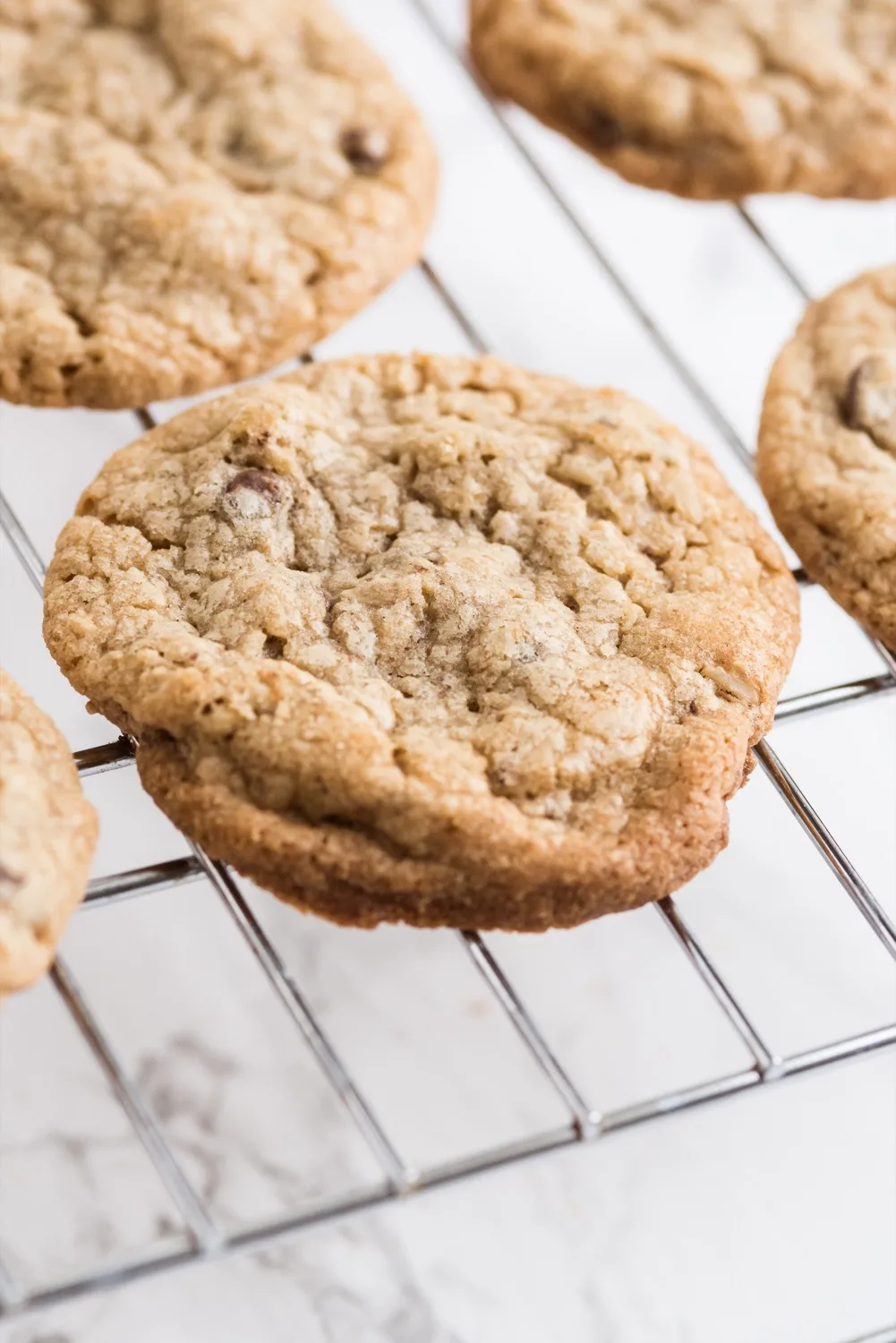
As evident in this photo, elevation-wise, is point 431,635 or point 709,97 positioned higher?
point 709,97

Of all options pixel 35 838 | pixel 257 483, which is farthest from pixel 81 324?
pixel 35 838

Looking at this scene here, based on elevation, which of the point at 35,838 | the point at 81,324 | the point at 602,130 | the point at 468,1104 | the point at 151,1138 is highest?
the point at 602,130

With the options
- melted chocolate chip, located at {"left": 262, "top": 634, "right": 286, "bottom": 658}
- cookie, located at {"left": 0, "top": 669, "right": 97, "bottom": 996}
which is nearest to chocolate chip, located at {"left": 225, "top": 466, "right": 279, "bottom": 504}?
melted chocolate chip, located at {"left": 262, "top": 634, "right": 286, "bottom": 658}

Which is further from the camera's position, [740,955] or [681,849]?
[740,955]

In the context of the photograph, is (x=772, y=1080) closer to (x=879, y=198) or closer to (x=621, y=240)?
(x=879, y=198)

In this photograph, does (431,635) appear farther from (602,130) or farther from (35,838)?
(602,130)

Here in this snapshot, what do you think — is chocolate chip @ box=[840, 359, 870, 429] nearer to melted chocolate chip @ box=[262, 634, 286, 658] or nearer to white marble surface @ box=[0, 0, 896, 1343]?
white marble surface @ box=[0, 0, 896, 1343]

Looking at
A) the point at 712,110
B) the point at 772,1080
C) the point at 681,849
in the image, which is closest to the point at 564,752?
the point at 681,849
